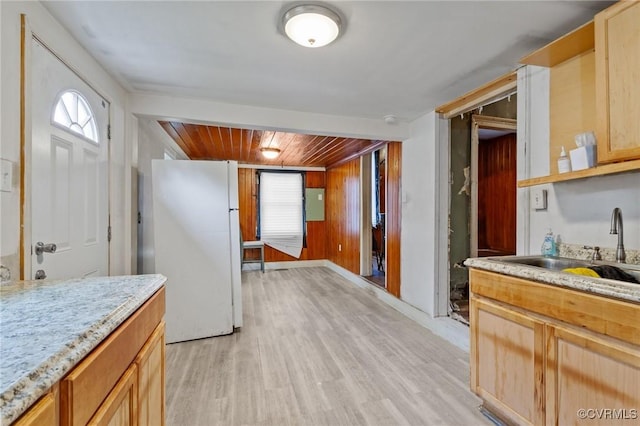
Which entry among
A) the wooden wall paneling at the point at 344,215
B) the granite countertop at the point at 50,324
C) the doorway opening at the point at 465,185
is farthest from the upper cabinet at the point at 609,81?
the wooden wall paneling at the point at 344,215

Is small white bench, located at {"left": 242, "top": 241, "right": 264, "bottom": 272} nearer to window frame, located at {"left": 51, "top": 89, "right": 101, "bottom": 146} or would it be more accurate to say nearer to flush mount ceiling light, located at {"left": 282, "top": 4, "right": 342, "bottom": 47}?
window frame, located at {"left": 51, "top": 89, "right": 101, "bottom": 146}

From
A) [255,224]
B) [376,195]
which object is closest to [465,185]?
[376,195]

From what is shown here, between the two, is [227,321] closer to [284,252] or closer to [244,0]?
[244,0]

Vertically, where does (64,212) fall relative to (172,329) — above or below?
above

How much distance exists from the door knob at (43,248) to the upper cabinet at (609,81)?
2.73 metres

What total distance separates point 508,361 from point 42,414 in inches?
71.1

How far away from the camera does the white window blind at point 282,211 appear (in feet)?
19.4

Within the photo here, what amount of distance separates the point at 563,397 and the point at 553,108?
1.67 m

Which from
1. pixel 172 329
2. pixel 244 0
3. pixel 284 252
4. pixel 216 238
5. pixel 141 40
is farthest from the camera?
pixel 284 252

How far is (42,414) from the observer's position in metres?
0.53

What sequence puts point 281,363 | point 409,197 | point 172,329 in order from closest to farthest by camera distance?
point 281,363 < point 172,329 < point 409,197

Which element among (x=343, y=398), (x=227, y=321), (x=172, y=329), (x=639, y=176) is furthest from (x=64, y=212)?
(x=639, y=176)

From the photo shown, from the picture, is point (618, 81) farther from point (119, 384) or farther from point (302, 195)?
point (302, 195)

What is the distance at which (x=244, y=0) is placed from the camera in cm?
136
